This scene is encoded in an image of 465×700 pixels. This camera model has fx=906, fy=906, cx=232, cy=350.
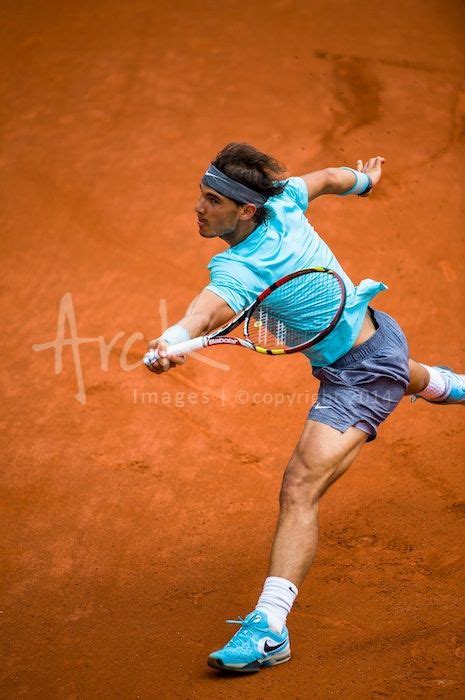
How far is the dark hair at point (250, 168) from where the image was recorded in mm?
3234

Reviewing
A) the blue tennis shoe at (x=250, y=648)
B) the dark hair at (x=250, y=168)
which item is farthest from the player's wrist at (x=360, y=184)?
the blue tennis shoe at (x=250, y=648)

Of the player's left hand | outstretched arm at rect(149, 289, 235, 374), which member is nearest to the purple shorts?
outstretched arm at rect(149, 289, 235, 374)

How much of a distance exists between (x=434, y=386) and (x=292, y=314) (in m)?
0.87

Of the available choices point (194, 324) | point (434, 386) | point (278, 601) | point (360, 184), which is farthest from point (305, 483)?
point (360, 184)

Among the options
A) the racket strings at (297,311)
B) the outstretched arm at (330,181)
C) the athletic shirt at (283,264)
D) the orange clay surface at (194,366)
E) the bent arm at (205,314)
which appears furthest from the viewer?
the outstretched arm at (330,181)

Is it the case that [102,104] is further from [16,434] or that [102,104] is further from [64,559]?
[64,559]

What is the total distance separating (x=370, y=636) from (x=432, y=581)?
0.55 metres

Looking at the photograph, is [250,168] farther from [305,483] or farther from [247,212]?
[305,483]

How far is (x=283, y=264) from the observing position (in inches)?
126

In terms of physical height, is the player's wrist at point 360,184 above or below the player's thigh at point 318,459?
above

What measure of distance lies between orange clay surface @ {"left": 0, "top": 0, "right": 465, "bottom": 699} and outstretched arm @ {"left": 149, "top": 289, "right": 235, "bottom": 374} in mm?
1077

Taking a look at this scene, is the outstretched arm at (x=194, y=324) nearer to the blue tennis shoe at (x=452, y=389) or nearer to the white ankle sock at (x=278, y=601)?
the white ankle sock at (x=278, y=601)

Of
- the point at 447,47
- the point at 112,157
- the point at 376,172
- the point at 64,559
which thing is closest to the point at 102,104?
the point at 112,157

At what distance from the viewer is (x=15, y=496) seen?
450 cm
